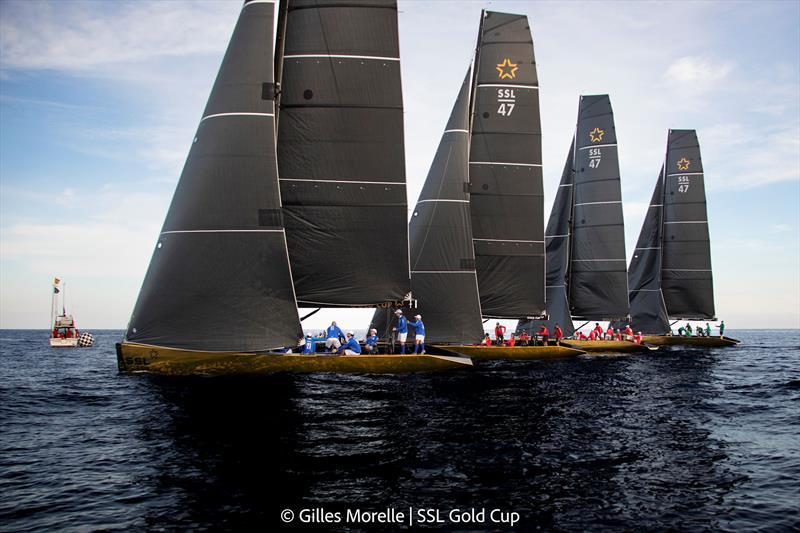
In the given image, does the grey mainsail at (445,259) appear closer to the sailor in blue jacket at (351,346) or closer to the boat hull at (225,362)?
the sailor in blue jacket at (351,346)

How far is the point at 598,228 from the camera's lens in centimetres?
3800

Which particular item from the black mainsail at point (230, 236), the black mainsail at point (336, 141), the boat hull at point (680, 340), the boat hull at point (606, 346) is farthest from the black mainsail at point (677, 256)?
the black mainsail at point (230, 236)

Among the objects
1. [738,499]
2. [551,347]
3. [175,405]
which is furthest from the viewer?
[551,347]

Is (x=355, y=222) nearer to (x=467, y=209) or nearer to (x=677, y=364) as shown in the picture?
(x=467, y=209)

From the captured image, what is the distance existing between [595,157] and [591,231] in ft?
15.8

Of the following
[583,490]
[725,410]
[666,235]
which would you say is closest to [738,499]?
[583,490]

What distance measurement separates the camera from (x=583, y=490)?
8.53 metres

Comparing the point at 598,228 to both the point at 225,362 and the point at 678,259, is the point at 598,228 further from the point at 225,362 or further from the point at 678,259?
the point at 225,362

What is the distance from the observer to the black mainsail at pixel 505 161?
1203 inches

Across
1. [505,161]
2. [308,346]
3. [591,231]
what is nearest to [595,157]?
[591,231]

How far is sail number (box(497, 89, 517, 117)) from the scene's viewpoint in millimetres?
30625

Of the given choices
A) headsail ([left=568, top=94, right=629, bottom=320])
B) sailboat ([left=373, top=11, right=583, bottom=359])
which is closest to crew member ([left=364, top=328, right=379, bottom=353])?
sailboat ([left=373, top=11, right=583, bottom=359])

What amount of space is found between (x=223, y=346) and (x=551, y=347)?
17004mm

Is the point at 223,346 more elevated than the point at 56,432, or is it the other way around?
the point at 223,346
